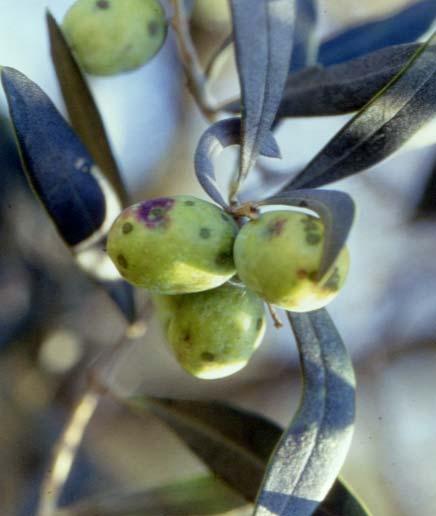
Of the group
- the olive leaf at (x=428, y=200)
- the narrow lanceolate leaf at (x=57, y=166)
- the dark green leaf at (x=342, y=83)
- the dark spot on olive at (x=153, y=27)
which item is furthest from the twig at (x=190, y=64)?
the olive leaf at (x=428, y=200)

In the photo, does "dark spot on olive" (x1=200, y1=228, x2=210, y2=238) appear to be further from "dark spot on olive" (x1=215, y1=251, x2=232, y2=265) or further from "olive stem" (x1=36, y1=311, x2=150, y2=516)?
"olive stem" (x1=36, y1=311, x2=150, y2=516)

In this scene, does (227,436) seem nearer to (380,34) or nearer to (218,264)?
(218,264)

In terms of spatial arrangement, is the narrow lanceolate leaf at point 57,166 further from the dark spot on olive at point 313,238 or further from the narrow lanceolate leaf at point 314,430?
the dark spot on olive at point 313,238

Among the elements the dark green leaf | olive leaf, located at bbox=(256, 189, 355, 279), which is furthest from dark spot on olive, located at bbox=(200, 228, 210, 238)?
the dark green leaf

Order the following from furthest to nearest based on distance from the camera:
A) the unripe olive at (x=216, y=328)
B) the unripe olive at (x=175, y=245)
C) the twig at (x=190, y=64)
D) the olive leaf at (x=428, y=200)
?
the olive leaf at (x=428, y=200), the twig at (x=190, y=64), the unripe olive at (x=216, y=328), the unripe olive at (x=175, y=245)

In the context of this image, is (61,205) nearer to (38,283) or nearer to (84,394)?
(84,394)

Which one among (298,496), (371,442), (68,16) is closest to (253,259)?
(298,496)
